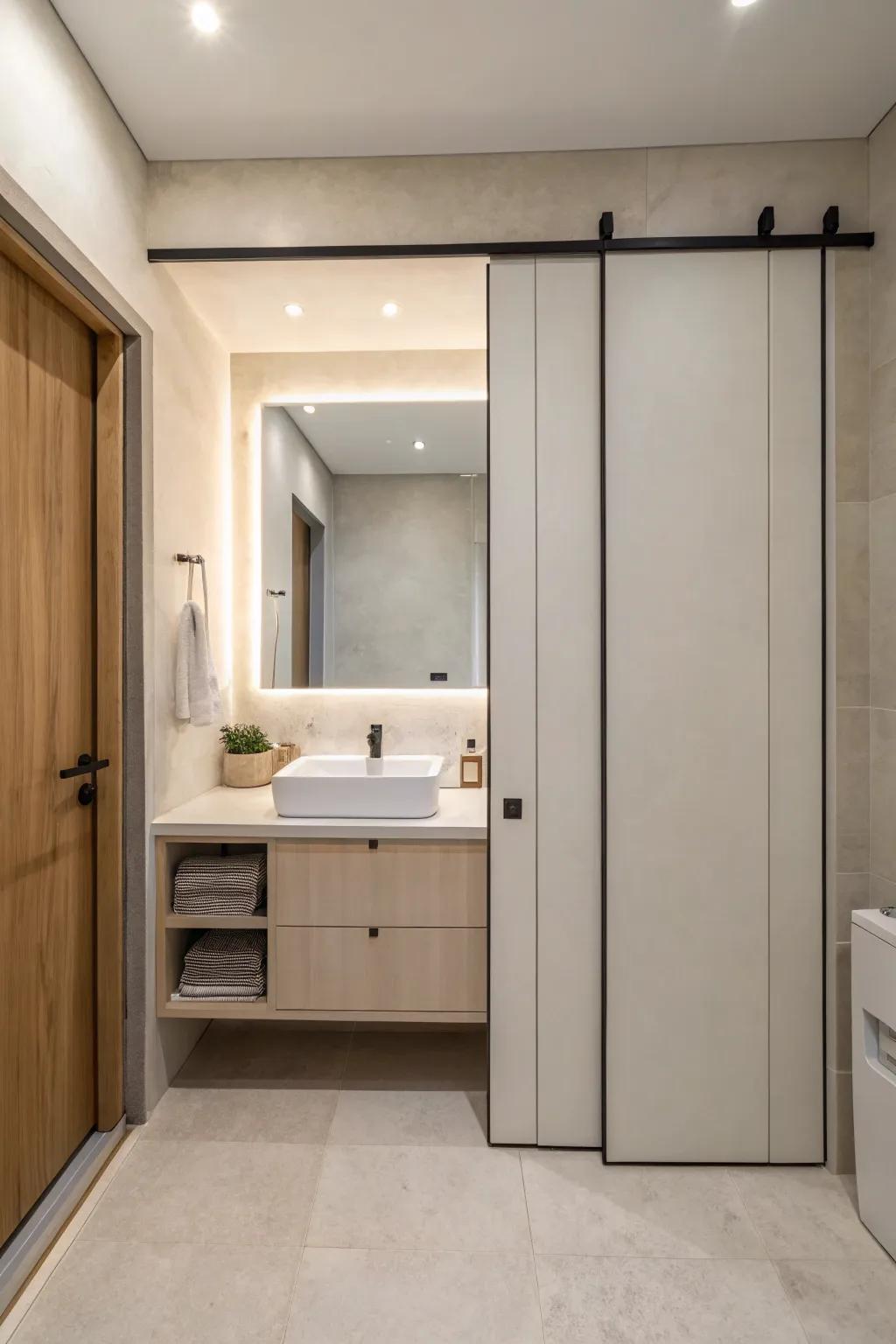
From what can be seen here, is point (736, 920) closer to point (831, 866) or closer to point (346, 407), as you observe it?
point (831, 866)

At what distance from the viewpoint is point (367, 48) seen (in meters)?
1.64

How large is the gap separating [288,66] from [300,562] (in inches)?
57.5

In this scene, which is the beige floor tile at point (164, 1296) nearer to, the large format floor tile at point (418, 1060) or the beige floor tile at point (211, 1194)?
the beige floor tile at point (211, 1194)

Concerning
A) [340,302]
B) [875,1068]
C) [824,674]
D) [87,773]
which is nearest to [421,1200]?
[875,1068]

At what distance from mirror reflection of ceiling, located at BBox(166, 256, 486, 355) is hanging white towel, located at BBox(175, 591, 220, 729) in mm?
957

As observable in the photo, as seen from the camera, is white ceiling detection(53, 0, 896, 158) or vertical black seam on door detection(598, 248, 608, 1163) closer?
white ceiling detection(53, 0, 896, 158)

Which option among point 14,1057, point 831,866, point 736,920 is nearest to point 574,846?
point 736,920

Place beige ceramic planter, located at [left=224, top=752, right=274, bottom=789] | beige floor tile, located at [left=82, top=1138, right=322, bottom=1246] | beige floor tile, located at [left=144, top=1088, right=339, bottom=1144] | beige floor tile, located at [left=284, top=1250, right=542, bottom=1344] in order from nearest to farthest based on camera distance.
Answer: beige floor tile, located at [left=284, top=1250, right=542, bottom=1344]
beige floor tile, located at [left=82, top=1138, right=322, bottom=1246]
beige floor tile, located at [left=144, top=1088, right=339, bottom=1144]
beige ceramic planter, located at [left=224, top=752, right=274, bottom=789]

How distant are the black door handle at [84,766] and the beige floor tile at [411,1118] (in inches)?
47.0

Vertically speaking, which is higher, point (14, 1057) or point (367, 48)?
point (367, 48)

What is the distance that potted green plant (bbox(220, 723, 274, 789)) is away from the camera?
2525 millimetres

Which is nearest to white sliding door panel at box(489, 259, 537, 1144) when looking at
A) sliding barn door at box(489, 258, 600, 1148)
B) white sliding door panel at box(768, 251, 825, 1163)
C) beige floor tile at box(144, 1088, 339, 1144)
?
sliding barn door at box(489, 258, 600, 1148)

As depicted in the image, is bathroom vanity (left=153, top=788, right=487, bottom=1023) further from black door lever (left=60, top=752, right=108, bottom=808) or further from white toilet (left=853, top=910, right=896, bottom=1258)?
white toilet (left=853, top=910, right=896, bottom=1258)

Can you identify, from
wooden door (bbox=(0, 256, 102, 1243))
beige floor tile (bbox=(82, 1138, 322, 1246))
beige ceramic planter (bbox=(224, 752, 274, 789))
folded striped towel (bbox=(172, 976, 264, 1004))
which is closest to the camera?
wooden door (bbox=(0, 256, 102, 1243))
